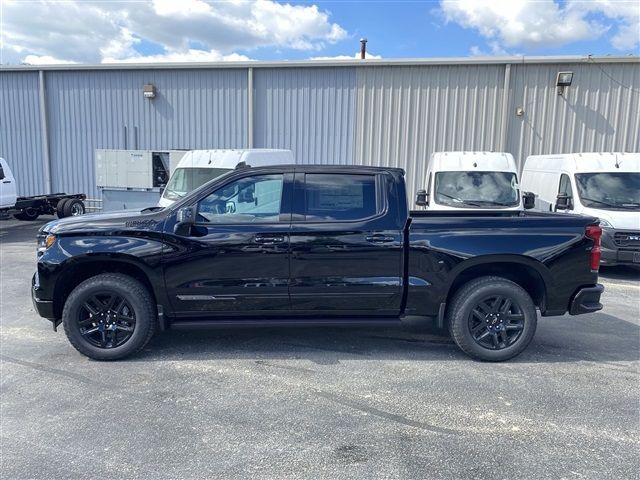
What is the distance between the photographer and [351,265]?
480 cm

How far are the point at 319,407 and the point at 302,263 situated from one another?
4.49 feet

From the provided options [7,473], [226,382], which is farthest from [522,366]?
[7,473]

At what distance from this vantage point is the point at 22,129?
17.8 m

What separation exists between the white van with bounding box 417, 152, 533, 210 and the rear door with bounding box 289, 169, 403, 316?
5067 mm

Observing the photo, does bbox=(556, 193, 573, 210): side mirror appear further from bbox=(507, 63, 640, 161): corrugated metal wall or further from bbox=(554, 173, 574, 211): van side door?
bbox=(507, 63, 640, 161): corrugated metal wall

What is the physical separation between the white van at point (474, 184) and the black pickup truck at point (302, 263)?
478 cm

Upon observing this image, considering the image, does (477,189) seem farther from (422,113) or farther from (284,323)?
(284,323)

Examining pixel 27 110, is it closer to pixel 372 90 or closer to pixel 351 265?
pixel 372 90

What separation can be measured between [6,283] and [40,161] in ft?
36.9

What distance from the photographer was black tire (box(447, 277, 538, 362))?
487cm

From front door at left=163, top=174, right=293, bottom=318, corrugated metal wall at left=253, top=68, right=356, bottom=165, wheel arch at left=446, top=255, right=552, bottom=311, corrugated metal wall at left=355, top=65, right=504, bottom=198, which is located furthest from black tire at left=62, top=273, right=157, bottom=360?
corrugated metal wall at left=355, top=65, right=504, bottom=198

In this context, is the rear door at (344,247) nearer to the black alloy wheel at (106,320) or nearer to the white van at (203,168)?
the black alloy wheel at (106,320)

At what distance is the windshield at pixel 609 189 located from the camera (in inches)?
358

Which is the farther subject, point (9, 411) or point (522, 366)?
point (522, 366)
